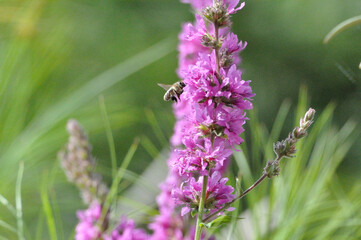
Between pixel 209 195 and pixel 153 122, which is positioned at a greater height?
pixel 153 122

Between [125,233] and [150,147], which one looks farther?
[150,147]

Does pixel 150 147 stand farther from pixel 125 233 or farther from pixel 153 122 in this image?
pixel 125 233

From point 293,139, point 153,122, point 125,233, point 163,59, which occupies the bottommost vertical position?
point 125,233

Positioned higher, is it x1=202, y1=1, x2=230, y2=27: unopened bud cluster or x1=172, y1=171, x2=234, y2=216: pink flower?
x1=202, y1=1, x2=230, y2=27: unopened bud cluster

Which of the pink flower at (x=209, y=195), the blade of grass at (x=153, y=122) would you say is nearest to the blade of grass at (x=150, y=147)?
the blade of grass at (x=153, y=122)

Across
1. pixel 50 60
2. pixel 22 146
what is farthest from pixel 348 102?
pixel 22 146

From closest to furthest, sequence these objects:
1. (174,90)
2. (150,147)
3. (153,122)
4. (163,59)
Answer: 1. (174,90)
2. (150,147)
3. (153,122)
4. (163,59)

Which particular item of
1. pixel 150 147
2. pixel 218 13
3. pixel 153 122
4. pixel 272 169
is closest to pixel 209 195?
pixel 272 169

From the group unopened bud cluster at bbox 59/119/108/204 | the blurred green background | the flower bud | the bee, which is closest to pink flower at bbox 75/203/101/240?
unopened bud cluster at bbox 59/119/108/204

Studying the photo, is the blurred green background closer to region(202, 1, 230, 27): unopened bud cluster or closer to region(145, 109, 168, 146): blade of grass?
region(145, 109, 168, 146): blade of grass

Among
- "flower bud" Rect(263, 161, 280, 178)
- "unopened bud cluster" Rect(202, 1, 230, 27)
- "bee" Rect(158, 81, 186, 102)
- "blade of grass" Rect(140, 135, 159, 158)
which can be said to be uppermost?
"unopened bud cluster" Rect(202, 1, 230, 27)

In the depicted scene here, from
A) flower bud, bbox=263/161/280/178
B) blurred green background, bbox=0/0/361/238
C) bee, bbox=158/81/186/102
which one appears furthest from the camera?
blurred green background, bbox=0/0/361/238
